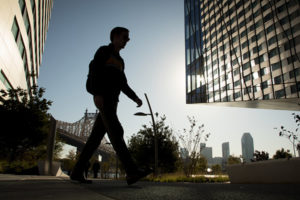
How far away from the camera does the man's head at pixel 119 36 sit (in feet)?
8.29

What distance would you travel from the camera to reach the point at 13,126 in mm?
12117

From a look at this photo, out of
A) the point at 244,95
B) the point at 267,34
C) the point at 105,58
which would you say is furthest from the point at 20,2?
the point at 267,34

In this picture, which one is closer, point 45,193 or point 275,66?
point 45,193

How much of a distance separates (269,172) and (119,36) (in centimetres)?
515

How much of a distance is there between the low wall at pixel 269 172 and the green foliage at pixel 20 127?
1041 centimetres

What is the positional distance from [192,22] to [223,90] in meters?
10.9

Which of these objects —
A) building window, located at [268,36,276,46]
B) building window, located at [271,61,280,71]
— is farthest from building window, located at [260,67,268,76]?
building window, located at [268,36,276,46]

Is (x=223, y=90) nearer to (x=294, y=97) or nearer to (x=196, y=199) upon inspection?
(x=294, y=97)

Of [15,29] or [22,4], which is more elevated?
[22,4]

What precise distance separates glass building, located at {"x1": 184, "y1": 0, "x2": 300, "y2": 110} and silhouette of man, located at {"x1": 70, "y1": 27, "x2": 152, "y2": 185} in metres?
25.4

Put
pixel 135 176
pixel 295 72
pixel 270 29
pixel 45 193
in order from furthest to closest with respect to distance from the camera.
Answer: pixel 270 29 → pixel 295 72 → pixel 135 176 → pixel 45 193

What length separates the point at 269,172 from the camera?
17.9 feet

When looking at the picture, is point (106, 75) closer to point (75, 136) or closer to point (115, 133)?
point (115, 133)

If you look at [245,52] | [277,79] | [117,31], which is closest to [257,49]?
[245,52]
